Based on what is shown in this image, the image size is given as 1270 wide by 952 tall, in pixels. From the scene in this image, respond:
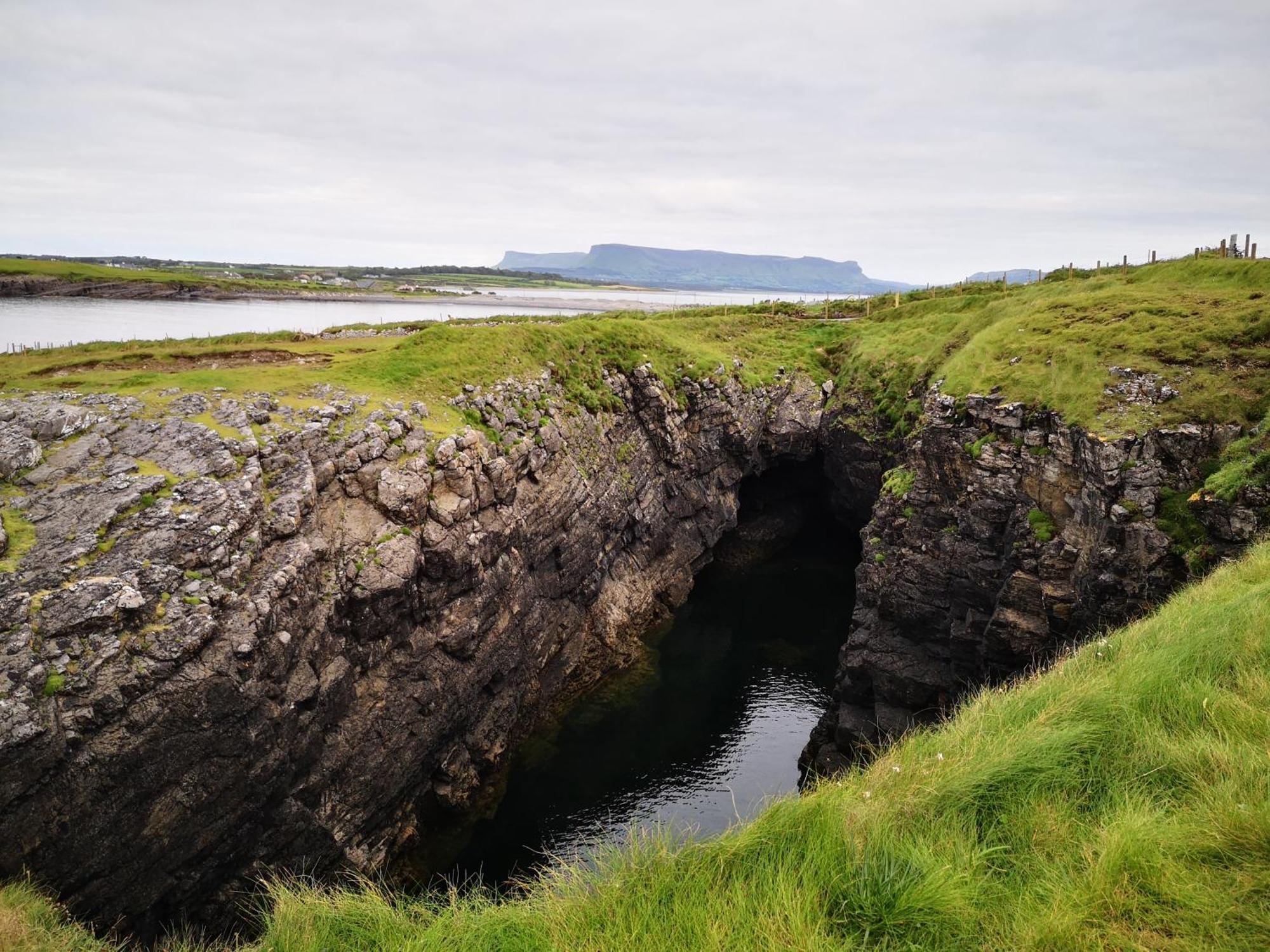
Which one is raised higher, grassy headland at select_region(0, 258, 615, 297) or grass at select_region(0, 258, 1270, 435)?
grassy headland at select_region(0, 258, 615, 297)

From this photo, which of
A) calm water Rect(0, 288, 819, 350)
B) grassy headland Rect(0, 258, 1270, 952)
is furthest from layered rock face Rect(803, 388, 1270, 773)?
calm water Rect(0, 288, 819, 350)

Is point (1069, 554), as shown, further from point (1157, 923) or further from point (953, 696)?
point (1157, 923)

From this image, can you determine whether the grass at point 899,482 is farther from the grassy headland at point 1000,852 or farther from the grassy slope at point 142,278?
the grassy slope at point 142,278

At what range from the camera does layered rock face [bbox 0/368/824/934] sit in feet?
53.2

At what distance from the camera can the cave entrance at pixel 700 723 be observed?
26.0m

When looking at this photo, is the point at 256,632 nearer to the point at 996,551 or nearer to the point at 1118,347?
the point at 996,551

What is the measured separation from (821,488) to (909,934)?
4735cm

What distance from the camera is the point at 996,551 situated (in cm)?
2914

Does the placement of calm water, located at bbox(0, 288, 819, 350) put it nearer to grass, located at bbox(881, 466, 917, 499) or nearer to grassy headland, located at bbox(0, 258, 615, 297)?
grassy headland, located at bbox(0, 258, 615, 297)

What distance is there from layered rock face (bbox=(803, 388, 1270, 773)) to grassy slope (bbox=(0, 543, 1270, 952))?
48.1 ft

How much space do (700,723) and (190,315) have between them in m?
61.2

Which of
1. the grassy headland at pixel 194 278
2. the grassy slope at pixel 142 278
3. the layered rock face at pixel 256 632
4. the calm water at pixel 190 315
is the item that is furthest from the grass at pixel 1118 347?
the grassy slope at pixel 142 278

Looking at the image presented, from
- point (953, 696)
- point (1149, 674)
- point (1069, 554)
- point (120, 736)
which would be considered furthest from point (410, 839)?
point (1069, 554)

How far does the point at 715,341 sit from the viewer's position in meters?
50.5
